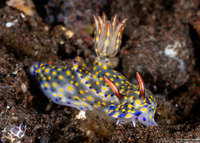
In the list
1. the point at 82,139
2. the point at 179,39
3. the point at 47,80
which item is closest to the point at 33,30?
the point at 47,80

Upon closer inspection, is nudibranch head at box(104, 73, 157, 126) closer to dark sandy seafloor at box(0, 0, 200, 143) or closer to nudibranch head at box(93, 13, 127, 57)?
dark sandy seafloor at box(0, 0, 200, 143)

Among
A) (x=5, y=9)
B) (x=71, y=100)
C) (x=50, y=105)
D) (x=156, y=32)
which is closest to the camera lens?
(x=71, y=100)

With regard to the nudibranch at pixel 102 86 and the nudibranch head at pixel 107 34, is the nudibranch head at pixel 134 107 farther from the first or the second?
the nudibranch head at pixel 107 34

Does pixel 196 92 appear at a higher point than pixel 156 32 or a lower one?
lower

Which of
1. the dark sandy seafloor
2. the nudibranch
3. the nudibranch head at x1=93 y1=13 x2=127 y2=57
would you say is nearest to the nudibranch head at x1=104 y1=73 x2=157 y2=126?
the nudibranch

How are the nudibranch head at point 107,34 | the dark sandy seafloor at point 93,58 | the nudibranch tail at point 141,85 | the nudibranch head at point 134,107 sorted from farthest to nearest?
the nudibranch head at point 107,34 < the dark sandy seafloor at point 93,58 < the nudibranch head at point 134,107 < the nudibranch tail at point 141,85

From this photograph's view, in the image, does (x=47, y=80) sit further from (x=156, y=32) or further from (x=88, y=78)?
(x=156, y=32)

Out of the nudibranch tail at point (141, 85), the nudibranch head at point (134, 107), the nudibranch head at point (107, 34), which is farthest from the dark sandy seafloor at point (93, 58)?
the nudibranch head at point (107, 34)
